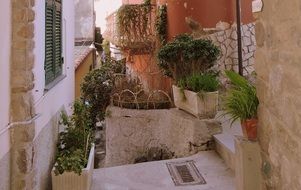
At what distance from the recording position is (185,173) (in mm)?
4562

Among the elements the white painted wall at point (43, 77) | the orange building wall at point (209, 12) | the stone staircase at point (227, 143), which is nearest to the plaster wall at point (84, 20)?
the orange building wall at point (209, 12)

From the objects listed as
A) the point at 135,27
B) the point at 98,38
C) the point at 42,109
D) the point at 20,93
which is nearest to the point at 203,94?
the point at 42,109

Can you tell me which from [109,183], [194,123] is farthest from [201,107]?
[109,183]

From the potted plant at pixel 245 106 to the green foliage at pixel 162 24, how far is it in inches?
203

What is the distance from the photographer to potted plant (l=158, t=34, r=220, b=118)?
5355mm

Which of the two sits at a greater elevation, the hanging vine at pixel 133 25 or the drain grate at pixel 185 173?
the hanging vine at pixel 133 25

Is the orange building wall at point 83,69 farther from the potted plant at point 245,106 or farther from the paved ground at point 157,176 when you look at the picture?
the potted plant at point 245,106

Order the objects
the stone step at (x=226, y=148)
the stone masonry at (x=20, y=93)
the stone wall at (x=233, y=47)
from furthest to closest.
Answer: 1. the stone wall at (x=233, y=47)
2. the stone step at (x=226, y=148)
3. the stone masonry at (x=20, y=93)

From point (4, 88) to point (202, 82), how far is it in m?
3.38

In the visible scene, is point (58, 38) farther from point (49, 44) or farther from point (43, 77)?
point (43, 77)

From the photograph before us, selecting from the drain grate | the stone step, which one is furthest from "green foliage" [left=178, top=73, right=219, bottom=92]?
the drain grate

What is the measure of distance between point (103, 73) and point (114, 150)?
2.02 meters

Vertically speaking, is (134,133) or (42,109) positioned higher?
(42,109)

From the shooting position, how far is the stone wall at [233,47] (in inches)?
269
